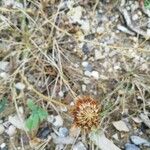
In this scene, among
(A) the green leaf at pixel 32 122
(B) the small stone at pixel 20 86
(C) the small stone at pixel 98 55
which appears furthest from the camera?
(C) the small stone at pixel 98 55

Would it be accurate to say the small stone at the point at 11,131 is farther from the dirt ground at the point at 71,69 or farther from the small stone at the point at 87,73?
the small stone at the point at 87,73

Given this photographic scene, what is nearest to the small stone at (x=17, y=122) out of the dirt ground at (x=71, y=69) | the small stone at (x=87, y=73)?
the dirt ground at (x=71, y=69)

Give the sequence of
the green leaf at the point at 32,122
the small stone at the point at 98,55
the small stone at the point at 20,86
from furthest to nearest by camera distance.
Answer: the small stone at the point at 98,55
the small stone at the point at 20,86
the green leaf at the point at 32,122

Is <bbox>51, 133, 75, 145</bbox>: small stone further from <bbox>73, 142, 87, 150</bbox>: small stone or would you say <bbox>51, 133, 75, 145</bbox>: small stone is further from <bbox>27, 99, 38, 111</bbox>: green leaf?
<bbox>27, 99, 38, 111</bbox>: green leaf

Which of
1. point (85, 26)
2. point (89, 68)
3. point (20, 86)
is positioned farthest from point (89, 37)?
point (20, 86)

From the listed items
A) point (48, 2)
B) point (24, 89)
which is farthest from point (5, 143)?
point (48, 2)

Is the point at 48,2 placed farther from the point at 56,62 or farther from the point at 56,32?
the point at 56,62

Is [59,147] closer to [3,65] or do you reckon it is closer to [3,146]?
[3,146]
